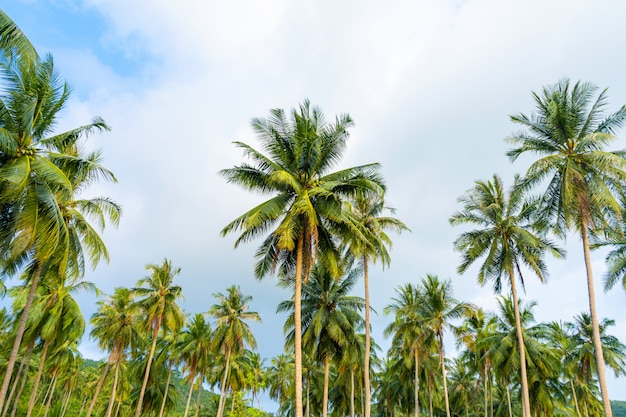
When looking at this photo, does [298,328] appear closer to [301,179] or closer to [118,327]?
[301,179]

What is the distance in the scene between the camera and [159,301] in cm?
3250

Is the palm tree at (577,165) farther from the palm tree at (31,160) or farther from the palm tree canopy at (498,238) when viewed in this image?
the palm tree at (31,160)

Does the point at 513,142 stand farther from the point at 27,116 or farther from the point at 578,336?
the point at 578,336

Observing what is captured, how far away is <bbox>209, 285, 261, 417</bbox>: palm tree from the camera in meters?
35.3

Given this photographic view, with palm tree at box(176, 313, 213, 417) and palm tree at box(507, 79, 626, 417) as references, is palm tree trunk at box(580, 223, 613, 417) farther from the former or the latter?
palm tree at box(176, 313, 213, 417)

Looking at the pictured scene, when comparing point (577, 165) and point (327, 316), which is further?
point (327, 316)

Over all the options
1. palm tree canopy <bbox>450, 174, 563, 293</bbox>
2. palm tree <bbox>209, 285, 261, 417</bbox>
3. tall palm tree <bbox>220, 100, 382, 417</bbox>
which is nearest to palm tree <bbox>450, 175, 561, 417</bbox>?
palm tree canopy <bbox>450, 174, 563, 293</bbox>

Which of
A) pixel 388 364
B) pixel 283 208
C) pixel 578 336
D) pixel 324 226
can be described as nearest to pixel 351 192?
pixel 324 226

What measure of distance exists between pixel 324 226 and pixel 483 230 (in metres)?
12.4

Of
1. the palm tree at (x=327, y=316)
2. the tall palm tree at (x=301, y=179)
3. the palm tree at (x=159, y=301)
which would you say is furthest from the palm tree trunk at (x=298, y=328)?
the palm tree at (x=159, y=301)

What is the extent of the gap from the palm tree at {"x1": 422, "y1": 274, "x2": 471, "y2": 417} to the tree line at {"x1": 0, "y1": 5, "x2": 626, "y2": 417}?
0.36 ft

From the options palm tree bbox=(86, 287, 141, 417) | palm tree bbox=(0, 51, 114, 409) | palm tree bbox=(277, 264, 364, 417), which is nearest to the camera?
palm tree bbox=(0, 51, 114, 409)

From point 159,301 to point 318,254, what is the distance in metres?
19.5

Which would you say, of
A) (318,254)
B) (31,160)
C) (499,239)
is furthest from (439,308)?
(31,160)
